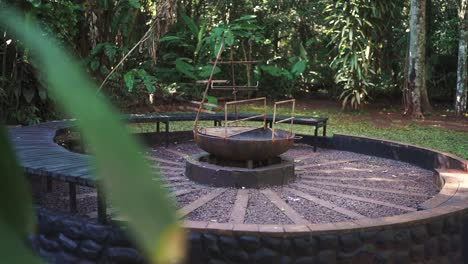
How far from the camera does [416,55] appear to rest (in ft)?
36.5

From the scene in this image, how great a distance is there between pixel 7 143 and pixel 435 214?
371 cm

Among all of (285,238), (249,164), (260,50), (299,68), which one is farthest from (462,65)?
(285,238)

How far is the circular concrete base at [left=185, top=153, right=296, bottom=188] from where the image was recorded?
5.05 metres

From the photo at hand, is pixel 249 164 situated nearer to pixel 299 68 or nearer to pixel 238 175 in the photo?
pixel 238 175

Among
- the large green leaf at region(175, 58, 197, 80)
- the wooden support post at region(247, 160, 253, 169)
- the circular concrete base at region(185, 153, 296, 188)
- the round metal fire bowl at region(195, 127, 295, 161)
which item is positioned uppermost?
the large green leaf at region(175, 58, 197, 80)

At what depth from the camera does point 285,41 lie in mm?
16250

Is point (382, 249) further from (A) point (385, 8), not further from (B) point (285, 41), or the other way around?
(B) point (285, 41)

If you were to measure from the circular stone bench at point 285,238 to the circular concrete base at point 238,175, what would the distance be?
149 centimetres

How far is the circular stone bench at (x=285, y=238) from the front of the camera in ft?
10.6

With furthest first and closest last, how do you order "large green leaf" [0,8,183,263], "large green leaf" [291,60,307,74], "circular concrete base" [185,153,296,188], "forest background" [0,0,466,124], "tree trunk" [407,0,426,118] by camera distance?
1. "large green leaf" [291,60,307,74]
2. "tree trunk" [407,0,426,118]
3. "forest background" [0,0,466,124]
4. "circular concrete base" [185,153,296,188]
5. "large green leaf" [0,8,183,263]

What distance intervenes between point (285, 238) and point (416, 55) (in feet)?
29.6

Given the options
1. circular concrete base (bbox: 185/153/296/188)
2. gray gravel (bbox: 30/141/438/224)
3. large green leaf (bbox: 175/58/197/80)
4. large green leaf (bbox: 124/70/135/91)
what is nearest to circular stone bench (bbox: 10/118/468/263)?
gray gravel (bbox: 30/141/438/224)

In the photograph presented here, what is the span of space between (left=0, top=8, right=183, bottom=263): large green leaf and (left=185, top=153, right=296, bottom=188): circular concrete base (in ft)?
15.9

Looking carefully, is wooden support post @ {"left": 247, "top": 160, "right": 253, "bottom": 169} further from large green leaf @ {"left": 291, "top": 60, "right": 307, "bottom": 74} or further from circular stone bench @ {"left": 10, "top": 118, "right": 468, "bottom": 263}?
large green leaf @ {"left": 291, "top": 60, "right": 307, "bottom": 74}
